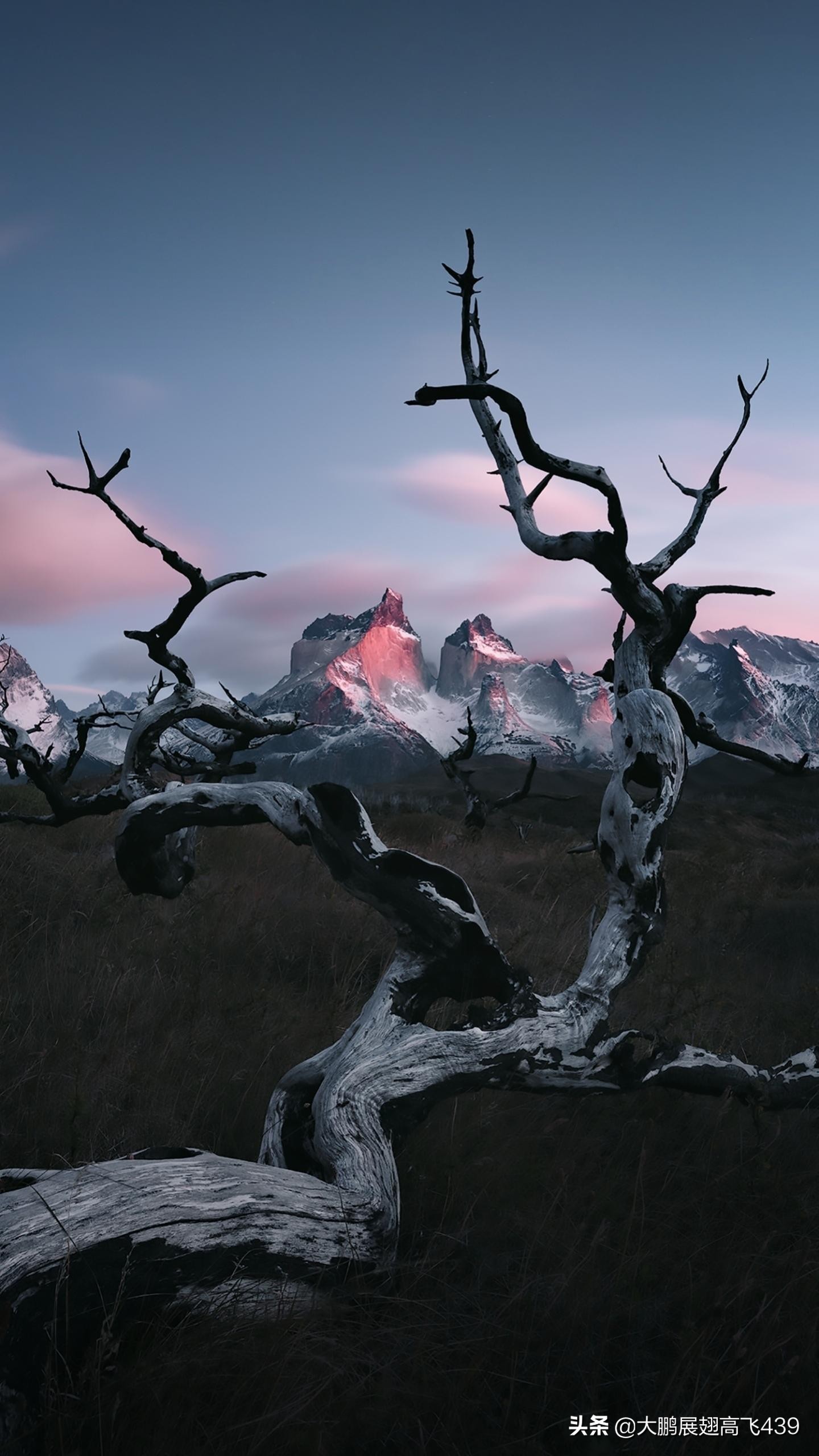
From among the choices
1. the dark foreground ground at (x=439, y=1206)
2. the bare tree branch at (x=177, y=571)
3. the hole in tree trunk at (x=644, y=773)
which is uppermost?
the bare tree branch at (x=177, y=571)

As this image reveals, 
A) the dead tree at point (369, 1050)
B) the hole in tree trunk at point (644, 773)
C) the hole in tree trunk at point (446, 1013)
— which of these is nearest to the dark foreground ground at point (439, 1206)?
the dead tree at point (369, 1050)

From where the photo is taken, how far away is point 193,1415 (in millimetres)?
1891

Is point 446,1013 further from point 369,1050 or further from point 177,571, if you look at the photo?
point 177,571

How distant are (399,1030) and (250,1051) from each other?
1201mm

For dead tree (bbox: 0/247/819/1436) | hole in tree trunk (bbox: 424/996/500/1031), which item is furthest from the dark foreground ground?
hole in tree trunk (bbox: 424/996/500/1031)

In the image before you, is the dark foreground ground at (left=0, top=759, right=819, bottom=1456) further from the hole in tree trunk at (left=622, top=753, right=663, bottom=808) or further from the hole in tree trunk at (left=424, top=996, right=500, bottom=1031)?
the hole in tree trunk at (left=622, top=753, right=663, bottom=808)

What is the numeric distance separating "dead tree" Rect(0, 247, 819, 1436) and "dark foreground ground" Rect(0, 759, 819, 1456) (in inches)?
7.0

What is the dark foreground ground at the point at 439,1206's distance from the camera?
6.68 feet

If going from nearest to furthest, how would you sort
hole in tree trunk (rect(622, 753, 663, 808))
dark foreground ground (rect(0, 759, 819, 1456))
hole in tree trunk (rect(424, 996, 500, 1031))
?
dark foreground ground (rect(0, 759, 819, 1456)) < hole in tree trunk (rect(622, 753, 663, 808)) < hole in tree trunk (rect(424, 996, 500, 1031))

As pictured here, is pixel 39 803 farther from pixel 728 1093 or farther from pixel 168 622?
pixel 728 1093

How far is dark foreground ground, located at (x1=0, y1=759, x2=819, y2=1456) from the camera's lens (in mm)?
2035

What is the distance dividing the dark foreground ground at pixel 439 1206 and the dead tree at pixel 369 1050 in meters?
0.18

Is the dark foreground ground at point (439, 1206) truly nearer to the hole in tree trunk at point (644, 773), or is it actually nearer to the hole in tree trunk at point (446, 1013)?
the hole in tree trunk at point (446, 1013)

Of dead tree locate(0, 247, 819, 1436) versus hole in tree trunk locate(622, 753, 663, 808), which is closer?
dead tree locate(0, 247, 819, 1436)
